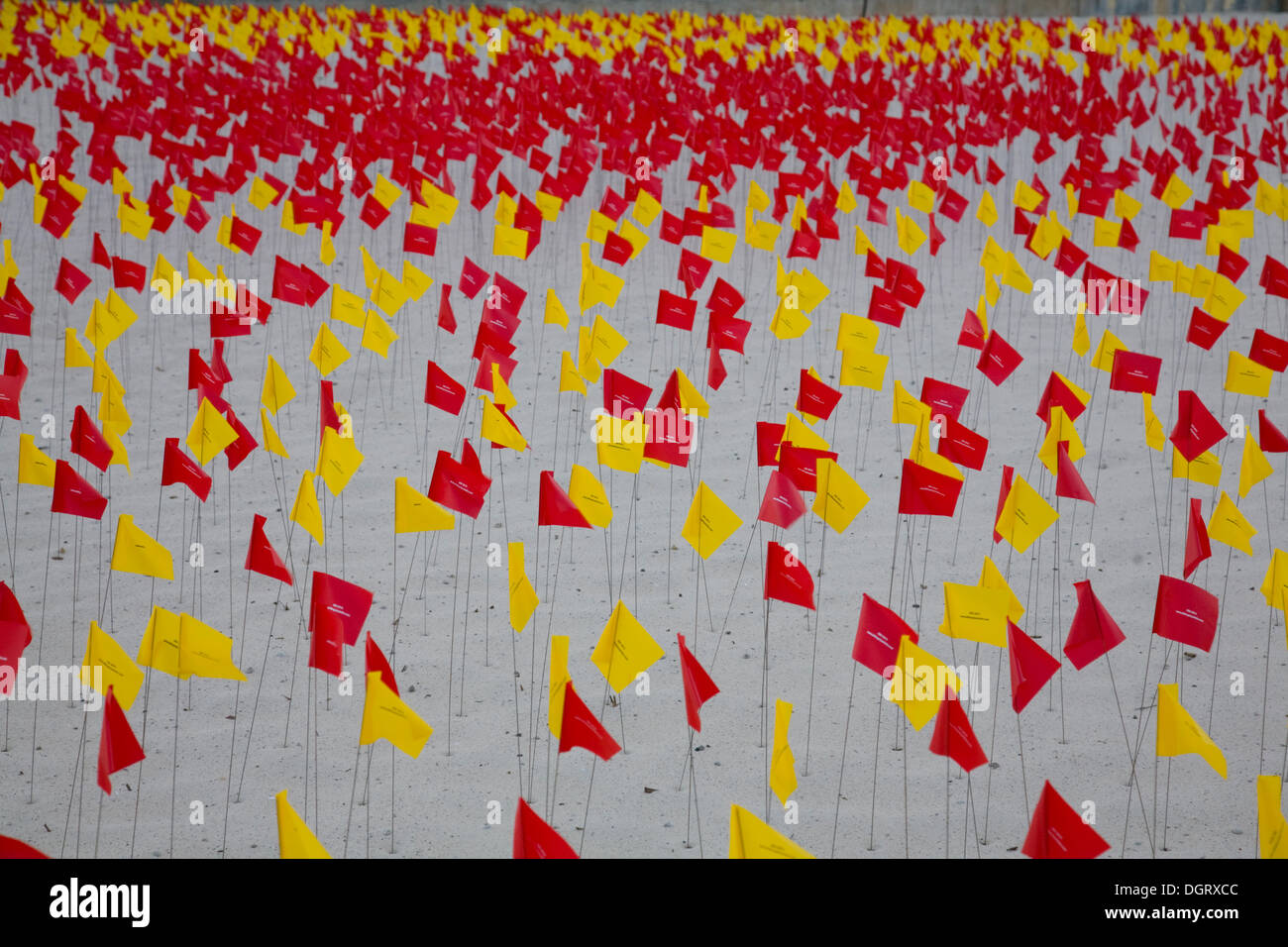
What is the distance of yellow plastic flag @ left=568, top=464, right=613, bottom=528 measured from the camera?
562 cm

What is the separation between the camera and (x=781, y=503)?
220 inches

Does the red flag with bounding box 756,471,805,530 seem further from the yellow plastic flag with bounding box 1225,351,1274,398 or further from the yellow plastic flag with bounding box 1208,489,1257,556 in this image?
the yellow plastic flag with bounding box 1225,351,1274,398

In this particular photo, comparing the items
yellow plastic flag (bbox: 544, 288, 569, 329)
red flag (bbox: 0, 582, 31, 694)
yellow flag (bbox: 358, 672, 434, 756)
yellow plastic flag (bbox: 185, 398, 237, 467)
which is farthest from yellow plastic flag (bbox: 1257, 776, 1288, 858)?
yellow plastic flag (bbox: 544, 288, 569, 329)

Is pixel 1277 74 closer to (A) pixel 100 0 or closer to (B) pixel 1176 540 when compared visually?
(B) pixel 1176 540

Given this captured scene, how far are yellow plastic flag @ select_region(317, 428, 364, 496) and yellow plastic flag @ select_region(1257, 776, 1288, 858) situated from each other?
3929 millimetres

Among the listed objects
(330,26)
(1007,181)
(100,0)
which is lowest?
(1007,181)

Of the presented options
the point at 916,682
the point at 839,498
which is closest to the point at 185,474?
the point at 839,498

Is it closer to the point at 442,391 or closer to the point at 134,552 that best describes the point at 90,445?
the point at 134,552

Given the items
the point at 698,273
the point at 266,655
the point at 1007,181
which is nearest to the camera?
the point at 266,655

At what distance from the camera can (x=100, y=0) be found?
2170 cm

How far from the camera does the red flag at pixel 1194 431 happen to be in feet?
20.2

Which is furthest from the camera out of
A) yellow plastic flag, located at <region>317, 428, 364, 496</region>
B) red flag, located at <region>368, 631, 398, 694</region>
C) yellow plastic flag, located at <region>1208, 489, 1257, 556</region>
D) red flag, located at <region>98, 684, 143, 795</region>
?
yellow plastic flag, located at <region>317, 428, 364, 496</region>

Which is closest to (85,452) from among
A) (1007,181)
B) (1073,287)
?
(1073,287)
